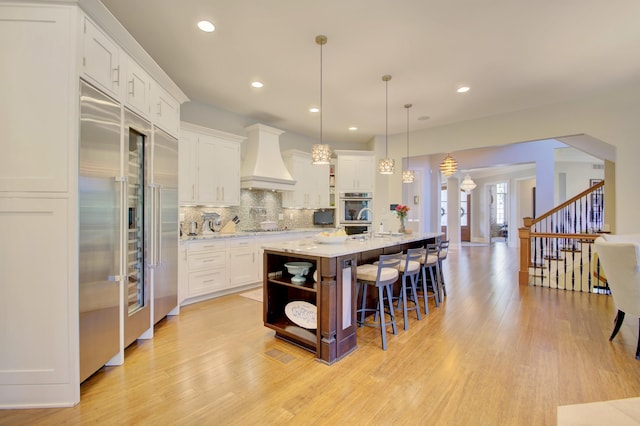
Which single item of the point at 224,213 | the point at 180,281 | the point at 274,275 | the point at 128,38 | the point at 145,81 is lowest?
the point at 180,281

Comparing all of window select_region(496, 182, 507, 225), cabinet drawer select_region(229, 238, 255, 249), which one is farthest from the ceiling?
window select_region(496, 182, 507, 225)

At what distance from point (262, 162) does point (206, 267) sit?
2088mm

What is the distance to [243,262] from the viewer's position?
4605 mm

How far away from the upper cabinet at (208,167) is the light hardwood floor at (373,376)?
180cm

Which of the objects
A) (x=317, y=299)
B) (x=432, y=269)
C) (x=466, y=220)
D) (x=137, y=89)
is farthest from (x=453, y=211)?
(x=137, y=89)

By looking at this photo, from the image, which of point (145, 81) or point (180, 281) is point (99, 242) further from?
point (180, 281)

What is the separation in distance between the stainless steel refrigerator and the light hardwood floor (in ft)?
1.03

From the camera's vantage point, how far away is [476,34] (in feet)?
A: 9.55

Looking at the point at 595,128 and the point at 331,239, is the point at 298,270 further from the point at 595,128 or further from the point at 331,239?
the point at 595,128

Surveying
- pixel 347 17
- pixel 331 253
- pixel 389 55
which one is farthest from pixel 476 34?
pixel 331 253

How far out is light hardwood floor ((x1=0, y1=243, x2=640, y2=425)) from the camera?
71.3 inches

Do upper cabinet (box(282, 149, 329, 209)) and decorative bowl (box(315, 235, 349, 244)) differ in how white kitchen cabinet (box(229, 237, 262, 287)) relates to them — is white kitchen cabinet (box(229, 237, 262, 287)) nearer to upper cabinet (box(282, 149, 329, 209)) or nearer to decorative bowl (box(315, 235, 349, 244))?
upper cabinet (box(282, 149, 329, 209))

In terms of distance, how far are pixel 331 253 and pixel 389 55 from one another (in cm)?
241

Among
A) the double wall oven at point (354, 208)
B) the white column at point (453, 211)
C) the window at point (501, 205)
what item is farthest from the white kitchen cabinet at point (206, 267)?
the window at point (501, 205)
